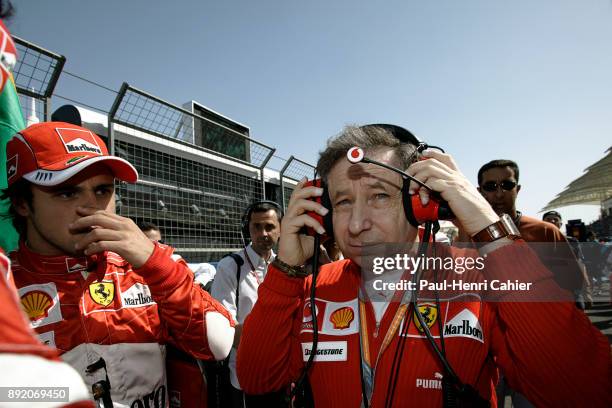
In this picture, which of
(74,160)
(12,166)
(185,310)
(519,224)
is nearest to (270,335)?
(185,310)

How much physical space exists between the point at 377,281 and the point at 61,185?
1331 mm

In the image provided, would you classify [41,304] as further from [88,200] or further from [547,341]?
[547,341]

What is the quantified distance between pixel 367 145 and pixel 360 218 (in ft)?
1.06

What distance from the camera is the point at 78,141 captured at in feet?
5.22

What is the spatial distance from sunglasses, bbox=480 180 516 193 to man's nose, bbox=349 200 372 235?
243cm

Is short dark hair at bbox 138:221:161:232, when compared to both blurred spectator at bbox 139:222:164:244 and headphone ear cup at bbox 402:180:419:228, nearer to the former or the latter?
blurred spectator at bbox 139:222:164:244

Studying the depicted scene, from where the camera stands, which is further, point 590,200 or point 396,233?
point 590,200

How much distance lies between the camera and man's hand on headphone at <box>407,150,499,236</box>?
127cm

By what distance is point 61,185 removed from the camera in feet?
4.87

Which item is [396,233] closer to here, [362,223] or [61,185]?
[362,223]

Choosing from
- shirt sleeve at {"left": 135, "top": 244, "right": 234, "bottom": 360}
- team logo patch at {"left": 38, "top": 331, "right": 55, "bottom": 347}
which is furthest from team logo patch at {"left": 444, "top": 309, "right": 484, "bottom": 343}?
team logo patch at {"left": 38, "top": 331, "right": 55, "bottom": 347}

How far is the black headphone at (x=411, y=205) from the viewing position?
4.54 feet

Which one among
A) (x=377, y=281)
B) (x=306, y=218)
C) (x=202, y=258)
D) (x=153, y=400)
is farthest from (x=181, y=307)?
(x=202, y=258)

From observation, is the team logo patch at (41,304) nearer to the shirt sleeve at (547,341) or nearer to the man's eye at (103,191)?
the man's eye at (103,191)
